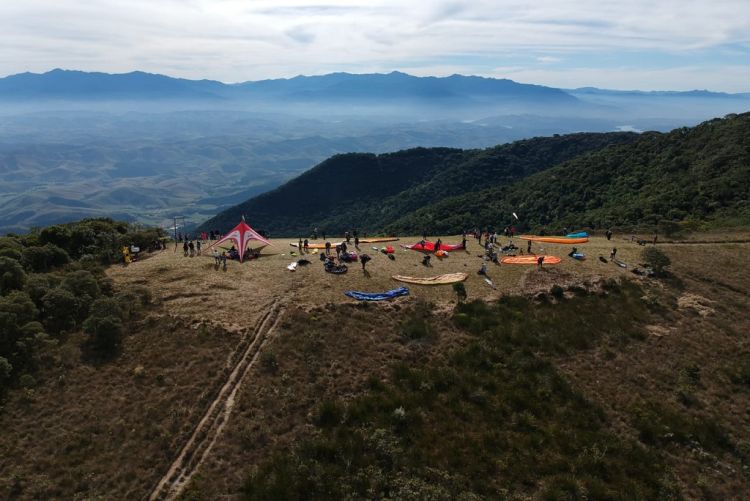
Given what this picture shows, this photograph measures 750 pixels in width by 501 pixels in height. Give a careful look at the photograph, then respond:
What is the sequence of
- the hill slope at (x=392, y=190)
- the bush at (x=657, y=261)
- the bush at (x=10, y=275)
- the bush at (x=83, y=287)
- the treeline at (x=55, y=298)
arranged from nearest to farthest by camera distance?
the treeline at (x=55, y=298), the bush at (x=83, y=287), the bush at (x=10, y=275), the bush at (x=657, y=261), the hill slope at (x=392, y=190)

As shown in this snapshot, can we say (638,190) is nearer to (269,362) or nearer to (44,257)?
(269,362)

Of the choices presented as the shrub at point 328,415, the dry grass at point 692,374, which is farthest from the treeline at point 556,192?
the shrub at point 328,415

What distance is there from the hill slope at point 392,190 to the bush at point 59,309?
113719mm

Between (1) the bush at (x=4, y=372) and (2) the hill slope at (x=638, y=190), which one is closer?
(1) the bush at (x=4, y=372)

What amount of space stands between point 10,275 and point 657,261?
57.8 metres

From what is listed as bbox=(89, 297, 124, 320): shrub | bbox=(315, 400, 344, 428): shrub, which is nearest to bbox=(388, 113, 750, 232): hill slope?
bbox=(315, 400, 344, 428): shrub

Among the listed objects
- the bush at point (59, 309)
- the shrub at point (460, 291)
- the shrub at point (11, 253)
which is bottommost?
the bush at point (59, 309)

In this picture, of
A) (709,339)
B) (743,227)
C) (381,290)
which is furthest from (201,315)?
(743,227)

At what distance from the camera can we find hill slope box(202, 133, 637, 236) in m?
161

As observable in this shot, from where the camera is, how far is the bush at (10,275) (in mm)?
36031

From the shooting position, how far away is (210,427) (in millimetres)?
25469

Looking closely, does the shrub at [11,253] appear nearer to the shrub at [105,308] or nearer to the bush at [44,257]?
the bush at [44,257]

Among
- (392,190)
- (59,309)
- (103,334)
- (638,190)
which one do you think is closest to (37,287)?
(59,309)

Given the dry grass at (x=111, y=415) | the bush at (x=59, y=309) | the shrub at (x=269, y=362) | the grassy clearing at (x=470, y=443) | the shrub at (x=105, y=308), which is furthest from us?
the bush at (x=59, y=309)
